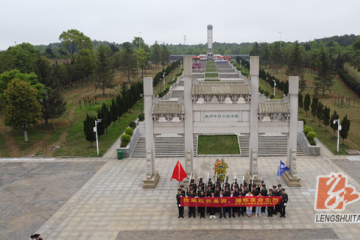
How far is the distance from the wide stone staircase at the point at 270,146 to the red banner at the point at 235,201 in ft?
30.8

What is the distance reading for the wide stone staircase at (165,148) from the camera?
979 inches

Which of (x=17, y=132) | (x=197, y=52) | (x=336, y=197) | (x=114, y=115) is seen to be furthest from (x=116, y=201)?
(x=197, y=52)

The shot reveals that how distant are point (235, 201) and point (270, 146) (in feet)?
37.7

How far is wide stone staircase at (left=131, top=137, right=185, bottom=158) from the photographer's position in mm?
24866

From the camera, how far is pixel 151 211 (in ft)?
52.1

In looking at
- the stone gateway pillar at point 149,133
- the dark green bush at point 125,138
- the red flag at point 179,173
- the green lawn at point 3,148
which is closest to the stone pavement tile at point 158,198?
the stone gateway pillar at point 149,133

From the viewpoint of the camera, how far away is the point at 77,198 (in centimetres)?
1769

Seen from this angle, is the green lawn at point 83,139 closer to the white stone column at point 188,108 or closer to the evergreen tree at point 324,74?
the white stone column at point 188,108

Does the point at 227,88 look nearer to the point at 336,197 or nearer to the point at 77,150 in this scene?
the point at 336,197

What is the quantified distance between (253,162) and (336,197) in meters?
4.54

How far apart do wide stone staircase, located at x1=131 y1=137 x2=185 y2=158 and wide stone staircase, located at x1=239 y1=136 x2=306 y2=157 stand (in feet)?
15.7

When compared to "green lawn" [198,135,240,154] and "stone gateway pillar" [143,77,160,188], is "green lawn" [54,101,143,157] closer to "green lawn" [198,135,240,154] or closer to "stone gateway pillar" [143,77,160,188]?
"stone gateway pillar" [143,77,160,188]

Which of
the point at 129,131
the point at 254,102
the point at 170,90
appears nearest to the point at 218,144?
the point at 129,131

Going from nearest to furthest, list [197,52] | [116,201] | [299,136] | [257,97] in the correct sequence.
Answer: [116,201] → [257,97] → [299,136] → [197,52]
